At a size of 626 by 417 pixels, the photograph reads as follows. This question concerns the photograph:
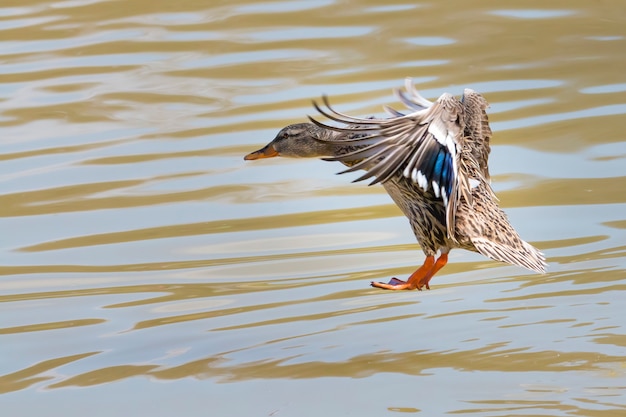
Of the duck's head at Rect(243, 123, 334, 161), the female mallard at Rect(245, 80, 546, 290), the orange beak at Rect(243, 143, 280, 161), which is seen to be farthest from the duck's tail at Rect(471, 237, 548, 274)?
the orange beak at Rect(243, 143, 280, 161)

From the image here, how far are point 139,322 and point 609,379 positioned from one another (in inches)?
102

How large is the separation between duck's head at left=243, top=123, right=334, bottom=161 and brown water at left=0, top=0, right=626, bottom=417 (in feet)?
2.39

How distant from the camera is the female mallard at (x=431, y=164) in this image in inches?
225

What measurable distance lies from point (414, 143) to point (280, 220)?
253 cm

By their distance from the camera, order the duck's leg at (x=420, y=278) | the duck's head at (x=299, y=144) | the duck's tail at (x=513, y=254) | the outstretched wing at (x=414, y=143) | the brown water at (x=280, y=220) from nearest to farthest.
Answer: the outstretched wing at (x=414, y=143) → the brown water at (x=280, y=220) → the duck's tail at (x=513, y=254) → the duck's leg at (x=420, y=278) → the duck's head at (x=299, y=144)

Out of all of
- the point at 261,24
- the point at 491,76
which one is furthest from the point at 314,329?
the point at 261,24

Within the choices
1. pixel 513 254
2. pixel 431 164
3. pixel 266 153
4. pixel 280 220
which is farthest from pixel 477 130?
pixel 280 220

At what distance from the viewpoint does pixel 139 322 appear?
22.2 feet

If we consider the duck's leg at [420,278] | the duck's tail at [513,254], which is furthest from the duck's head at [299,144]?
the duck's tail at [513,254]

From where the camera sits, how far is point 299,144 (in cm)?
709

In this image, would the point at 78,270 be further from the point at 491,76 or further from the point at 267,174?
the point at 491,76

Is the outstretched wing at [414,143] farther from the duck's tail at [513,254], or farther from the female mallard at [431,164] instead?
the duck's tail at [513,254]

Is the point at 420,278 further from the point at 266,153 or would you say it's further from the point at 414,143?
the point at 266,153

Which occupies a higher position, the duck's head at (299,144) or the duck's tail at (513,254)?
the duck's head at (299,144)
